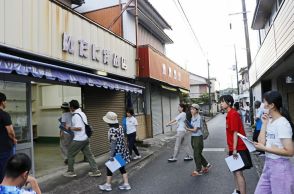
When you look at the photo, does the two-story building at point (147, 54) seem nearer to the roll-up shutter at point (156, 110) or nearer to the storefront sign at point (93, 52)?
the roll-up shutter at point (156, 110)

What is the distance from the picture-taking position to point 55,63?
8.12 m

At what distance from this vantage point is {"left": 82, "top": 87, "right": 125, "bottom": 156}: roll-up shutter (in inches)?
428

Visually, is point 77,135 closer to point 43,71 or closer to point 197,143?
point 43,71

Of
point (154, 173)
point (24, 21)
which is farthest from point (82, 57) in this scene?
point (154, 173)

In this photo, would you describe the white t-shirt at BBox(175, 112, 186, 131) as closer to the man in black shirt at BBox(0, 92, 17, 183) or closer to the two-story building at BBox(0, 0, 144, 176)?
the two-story building at BBox(0, 0, 144, 176)

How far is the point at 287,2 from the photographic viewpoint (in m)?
8.05

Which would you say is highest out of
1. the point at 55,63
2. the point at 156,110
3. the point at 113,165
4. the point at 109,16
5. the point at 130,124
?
the point at 109,16

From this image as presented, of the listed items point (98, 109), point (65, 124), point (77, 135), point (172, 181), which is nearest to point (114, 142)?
point (77, 135)

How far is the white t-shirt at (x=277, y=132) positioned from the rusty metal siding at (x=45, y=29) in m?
4.86

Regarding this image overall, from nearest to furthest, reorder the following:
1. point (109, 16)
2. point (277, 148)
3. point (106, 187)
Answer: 1. point (277, 148)
2. point (106, 187)
3. point (109, 16)

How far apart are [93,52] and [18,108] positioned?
10.2 feet

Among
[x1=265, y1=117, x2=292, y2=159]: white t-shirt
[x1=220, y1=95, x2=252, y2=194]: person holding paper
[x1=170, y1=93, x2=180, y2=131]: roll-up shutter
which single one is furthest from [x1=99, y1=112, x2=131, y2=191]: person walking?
[x1=170, y1=93, x2=180, y2=131]: roll-up shutter

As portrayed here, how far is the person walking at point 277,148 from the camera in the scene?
11.8 ft

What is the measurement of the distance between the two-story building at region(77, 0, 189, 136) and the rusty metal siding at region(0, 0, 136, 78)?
11.3 feet
